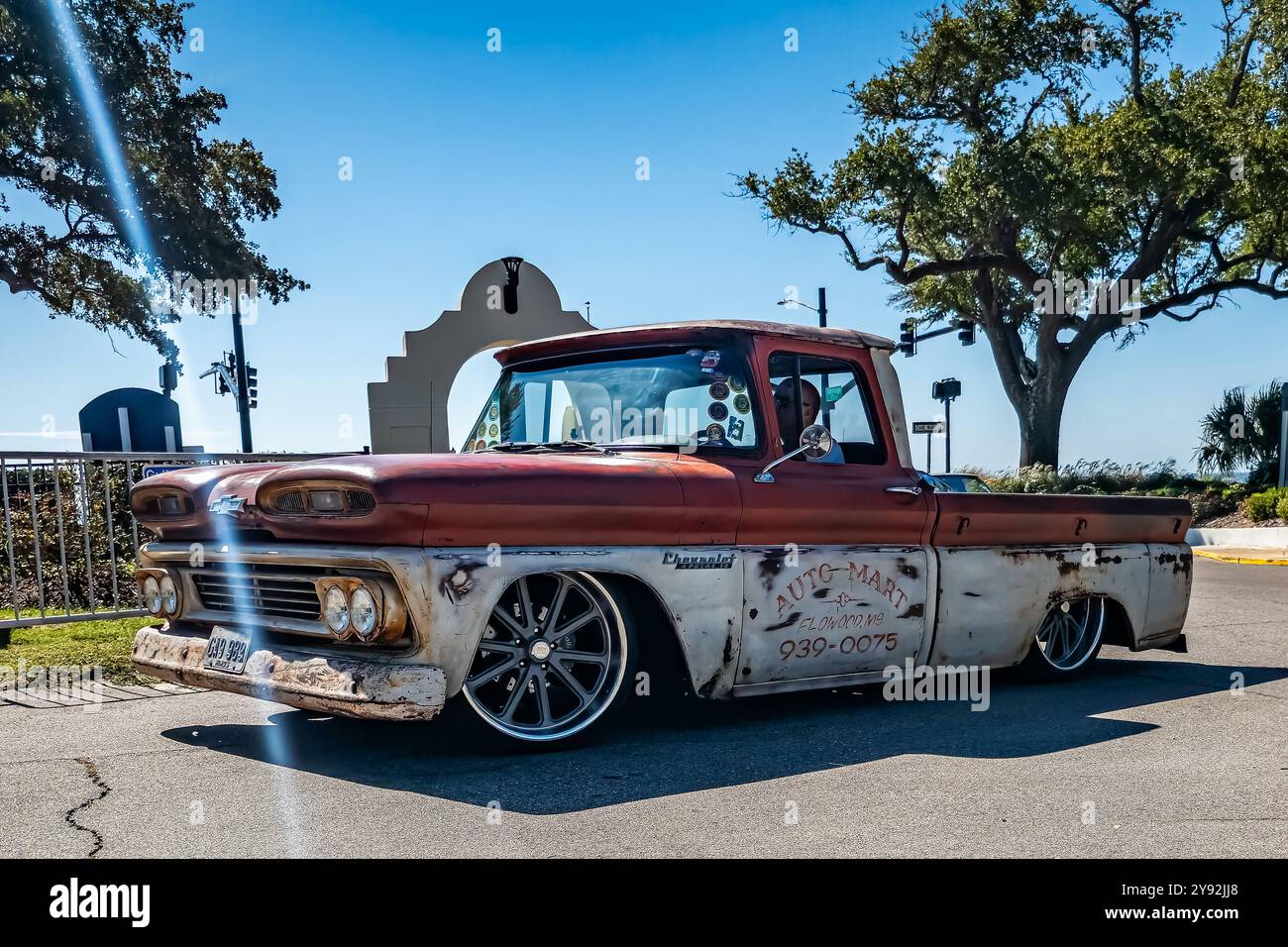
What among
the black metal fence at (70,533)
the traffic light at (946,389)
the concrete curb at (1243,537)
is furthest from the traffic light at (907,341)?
Result: the black metal fence at (70,533)

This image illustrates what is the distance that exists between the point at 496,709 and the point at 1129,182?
25.7m

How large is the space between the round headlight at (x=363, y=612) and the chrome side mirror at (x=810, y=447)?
1.80 metres

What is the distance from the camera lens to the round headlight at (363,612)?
4.54 metres

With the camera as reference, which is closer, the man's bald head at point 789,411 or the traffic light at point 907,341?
the man's bald head at point 789,411

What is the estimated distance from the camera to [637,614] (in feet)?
17.3

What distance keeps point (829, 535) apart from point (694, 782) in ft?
5.18

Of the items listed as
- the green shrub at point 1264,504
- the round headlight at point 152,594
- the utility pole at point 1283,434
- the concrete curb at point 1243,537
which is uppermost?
the round headlight at point 152,594

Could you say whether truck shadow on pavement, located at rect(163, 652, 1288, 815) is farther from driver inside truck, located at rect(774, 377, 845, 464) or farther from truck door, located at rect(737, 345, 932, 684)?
driver inside truck, located at rect(774, 377, 845, 464)

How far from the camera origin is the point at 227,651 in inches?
198

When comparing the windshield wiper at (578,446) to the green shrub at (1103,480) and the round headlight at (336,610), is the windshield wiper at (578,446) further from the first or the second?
the green shrub at (1103,480)

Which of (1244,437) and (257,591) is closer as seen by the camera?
(257,591)

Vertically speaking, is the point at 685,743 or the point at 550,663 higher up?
the point at 550,663

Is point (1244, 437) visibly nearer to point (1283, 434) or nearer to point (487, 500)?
point (1283, 434)

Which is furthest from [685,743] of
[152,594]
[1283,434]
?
[1283,434]
